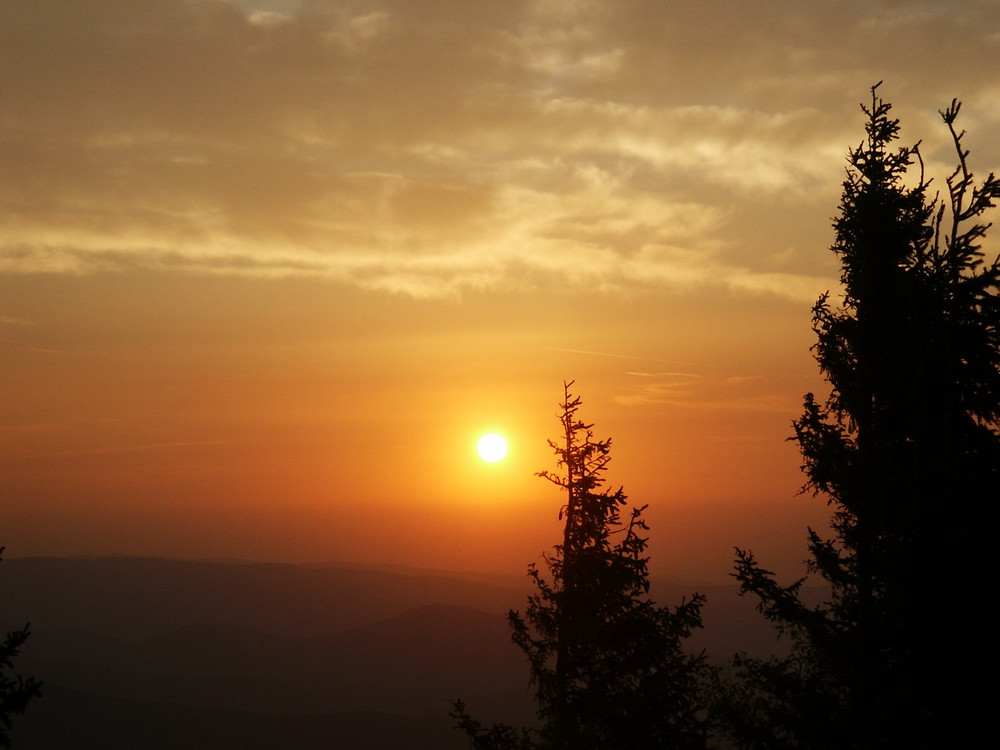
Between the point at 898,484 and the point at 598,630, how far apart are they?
11.2 metres

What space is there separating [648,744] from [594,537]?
5999 millimetres

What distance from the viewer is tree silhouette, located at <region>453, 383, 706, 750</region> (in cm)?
2281

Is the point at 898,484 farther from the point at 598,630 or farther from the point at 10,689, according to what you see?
the point at 10,689

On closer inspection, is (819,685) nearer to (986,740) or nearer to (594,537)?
(986,740)

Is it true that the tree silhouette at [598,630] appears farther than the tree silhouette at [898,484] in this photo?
Yes

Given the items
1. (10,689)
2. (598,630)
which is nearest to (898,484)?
(598,630)

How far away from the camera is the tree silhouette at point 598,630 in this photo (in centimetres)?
2281

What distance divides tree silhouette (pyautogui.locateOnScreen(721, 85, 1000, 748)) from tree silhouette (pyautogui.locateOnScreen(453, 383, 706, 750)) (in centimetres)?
478

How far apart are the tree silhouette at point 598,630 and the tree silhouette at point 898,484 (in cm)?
478

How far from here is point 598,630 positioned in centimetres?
2325

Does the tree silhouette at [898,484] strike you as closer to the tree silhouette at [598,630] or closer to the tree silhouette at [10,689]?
the tree silhouette at [598,630]

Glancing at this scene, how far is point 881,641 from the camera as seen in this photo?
1491 cm

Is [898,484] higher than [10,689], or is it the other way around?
[898,484]

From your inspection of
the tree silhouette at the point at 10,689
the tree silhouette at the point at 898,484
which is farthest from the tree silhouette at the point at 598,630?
the tree silhouette at the point at 10,689
